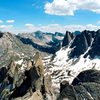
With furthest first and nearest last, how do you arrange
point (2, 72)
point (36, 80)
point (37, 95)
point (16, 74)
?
1. point (2, 72)
2. point (16, 74)
3. point (36, 80)
4. point (37, 95)

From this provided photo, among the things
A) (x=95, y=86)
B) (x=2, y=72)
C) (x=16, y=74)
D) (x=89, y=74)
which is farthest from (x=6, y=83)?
(x=95, y=86)

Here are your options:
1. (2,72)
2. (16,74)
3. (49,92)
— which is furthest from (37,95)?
(2,72)

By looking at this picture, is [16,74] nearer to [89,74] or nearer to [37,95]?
[89,74]

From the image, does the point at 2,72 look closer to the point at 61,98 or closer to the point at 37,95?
the point at 37,95

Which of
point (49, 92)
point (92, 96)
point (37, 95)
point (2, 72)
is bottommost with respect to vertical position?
point (2, 72)

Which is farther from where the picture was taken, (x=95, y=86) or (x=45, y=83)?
(x=45, y=83)

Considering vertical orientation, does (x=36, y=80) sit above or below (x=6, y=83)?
above

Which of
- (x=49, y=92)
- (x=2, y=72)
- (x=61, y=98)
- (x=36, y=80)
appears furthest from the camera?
(x=2, y=72)
